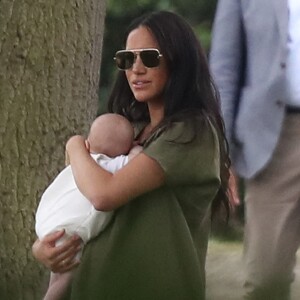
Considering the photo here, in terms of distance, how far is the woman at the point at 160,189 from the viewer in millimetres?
3312

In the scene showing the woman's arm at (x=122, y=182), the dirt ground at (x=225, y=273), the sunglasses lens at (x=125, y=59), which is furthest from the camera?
the dirt ground at (x=225, y=273)

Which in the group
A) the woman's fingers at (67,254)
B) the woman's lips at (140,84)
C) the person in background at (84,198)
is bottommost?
the woman's fingers at (67,254)

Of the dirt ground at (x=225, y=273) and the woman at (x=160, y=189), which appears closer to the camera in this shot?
the woman at (x=160, y=189)

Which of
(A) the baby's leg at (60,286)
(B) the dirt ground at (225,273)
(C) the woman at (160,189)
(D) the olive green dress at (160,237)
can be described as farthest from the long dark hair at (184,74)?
(B) the dirt ground at (225,273)

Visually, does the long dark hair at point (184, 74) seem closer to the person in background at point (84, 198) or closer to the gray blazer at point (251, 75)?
the person in background at point (84, 198)

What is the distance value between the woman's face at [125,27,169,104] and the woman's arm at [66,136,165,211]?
256 mm

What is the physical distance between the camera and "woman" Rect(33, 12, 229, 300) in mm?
3312

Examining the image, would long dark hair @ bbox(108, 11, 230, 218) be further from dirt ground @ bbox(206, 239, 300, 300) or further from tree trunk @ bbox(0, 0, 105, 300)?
dirt ground @ bbox(206, 239, 300, 300)

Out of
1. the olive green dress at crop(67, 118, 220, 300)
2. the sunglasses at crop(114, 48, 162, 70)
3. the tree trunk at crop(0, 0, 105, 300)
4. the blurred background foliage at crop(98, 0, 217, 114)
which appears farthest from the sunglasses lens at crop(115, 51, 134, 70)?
the blurred background foliage at crop(98, 0, 217, 114)

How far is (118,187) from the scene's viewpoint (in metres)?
3.30

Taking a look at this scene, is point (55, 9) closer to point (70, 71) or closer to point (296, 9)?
point (70, 71)

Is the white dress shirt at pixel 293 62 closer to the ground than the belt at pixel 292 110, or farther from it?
farther from it

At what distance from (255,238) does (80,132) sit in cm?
89

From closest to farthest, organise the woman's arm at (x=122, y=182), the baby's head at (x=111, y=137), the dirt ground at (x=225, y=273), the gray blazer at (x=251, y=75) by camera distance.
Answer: the woman's arm at (x=122, y=182)
the baby's head at (x=111, y=137)
the gray blazer at (x=251, y=75)
the dirt ground at (x=225, y=273)
